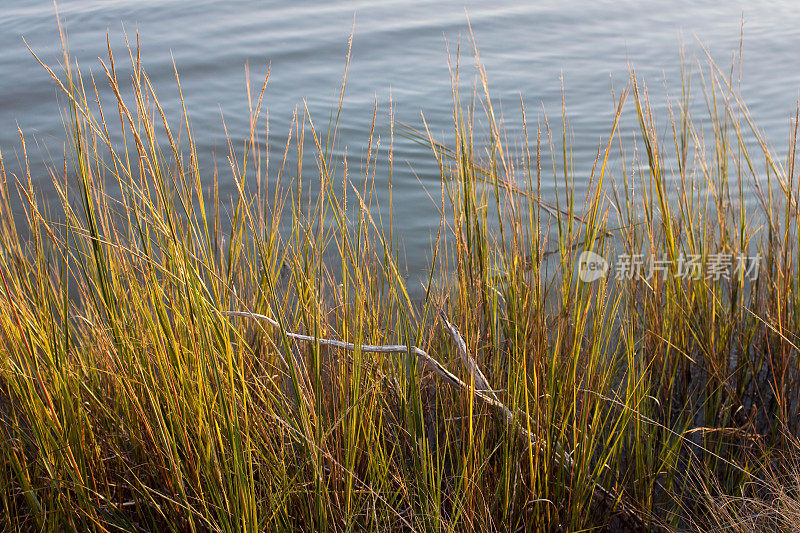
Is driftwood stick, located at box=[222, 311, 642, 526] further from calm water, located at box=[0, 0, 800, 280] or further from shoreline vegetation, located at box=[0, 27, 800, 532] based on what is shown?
calm water, located at box=[0, 0, 800, 280]

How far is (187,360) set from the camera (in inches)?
50.3

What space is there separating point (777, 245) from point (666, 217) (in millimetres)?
347

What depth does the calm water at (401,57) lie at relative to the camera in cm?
Result: 420

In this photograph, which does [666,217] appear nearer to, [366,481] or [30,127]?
[366,481]

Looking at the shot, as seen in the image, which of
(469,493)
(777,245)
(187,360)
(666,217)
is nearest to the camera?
(187,360)

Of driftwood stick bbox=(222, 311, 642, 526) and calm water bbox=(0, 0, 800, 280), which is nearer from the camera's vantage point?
driftwood stick bbox=(222, 311, 642, 526)

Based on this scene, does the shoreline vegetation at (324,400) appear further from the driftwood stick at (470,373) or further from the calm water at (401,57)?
the calm water at (401,57)

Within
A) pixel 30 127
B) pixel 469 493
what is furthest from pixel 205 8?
pixel 469 493

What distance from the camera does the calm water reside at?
13.8 feet

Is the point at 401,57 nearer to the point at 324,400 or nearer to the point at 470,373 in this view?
the point at 324,400

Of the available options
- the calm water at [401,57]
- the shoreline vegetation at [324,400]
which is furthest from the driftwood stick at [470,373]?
the calm water at [401,57]

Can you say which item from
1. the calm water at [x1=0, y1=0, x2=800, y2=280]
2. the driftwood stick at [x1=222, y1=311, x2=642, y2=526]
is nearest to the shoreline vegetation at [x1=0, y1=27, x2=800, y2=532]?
the driftwood stick at [x1=222, y1=311, x2=642, y2=526]

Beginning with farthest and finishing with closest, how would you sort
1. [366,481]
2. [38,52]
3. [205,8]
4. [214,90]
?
1. [205,8]
2. [38,52]
3. [214,90]
4. [366,481]

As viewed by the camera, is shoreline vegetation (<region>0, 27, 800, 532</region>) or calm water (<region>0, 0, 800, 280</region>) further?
calm water (<region>0, 0, 800, 280</region>)
